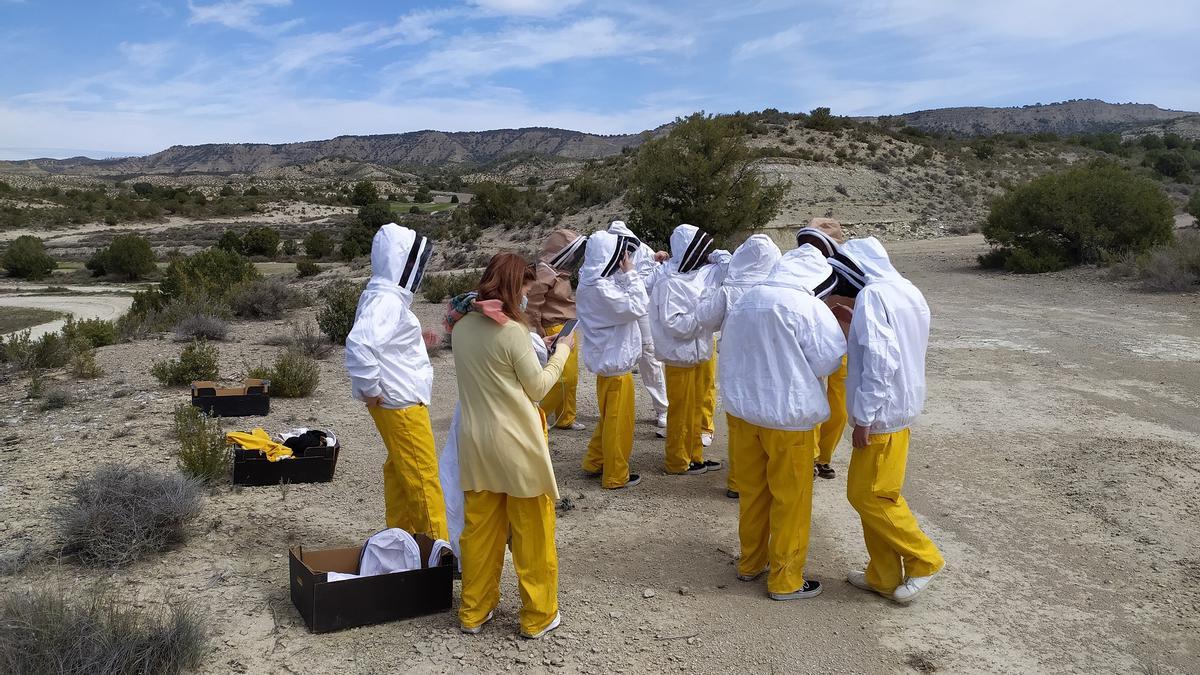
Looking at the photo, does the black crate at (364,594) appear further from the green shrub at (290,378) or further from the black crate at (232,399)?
the green shrub at (290,378)

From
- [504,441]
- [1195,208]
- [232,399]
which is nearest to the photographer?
[504,441]

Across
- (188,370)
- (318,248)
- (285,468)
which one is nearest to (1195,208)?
(188,370)

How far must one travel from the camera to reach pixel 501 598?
4719mm

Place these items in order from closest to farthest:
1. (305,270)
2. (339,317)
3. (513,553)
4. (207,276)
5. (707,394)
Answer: (513,553) → (707,394) → (339,317) → (207,276) → (305,270)

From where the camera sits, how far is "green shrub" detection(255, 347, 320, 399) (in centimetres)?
920

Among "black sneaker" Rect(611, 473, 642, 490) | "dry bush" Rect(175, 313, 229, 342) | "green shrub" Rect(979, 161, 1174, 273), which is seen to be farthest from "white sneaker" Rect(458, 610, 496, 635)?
"green shrub" Rect(979, 161, 1174, 273)

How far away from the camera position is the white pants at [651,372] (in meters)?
8.05

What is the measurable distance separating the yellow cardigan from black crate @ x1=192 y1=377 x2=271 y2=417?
5306 millimetres

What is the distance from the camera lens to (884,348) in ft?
13.6

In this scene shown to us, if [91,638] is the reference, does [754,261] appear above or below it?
above

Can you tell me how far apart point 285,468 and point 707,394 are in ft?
11.8

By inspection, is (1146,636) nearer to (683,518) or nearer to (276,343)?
(683,518)

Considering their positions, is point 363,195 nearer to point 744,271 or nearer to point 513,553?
point 744,271

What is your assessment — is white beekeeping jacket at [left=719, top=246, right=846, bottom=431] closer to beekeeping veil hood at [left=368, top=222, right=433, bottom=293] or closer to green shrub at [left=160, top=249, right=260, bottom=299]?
beekeeping veil hood at [left=368, top=222, right=433, bottom=293]
